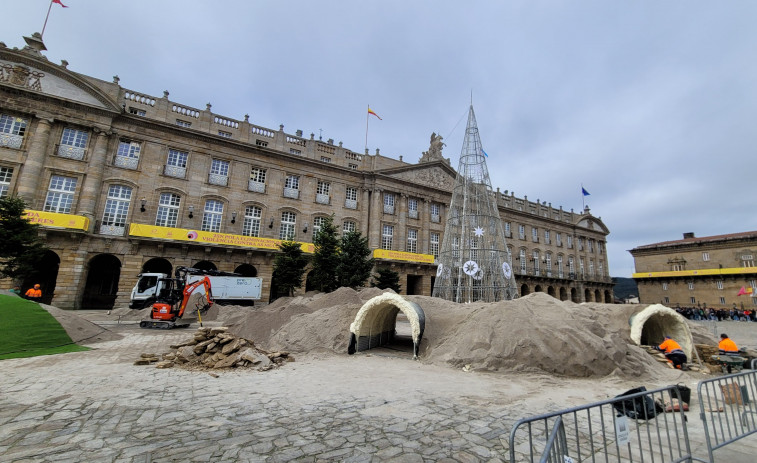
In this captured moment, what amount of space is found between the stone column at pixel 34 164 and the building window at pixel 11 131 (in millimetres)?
769

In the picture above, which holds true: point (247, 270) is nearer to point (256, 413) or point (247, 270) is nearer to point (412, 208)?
point (412, 208)

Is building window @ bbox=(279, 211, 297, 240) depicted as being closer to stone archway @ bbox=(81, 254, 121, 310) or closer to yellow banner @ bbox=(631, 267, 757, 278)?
stone archway @ bbox=(81, 254, 121, 310)

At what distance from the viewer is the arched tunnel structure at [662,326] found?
36.3ft

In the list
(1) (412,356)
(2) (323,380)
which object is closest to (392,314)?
(1) (412,356)

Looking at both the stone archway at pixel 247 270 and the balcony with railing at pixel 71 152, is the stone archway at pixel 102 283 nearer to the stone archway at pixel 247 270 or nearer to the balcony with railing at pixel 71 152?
the balcony with railing at pixel 71 152

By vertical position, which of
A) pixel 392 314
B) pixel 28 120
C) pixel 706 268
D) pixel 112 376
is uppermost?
pixel 28 120

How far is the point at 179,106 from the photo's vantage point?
26.1m

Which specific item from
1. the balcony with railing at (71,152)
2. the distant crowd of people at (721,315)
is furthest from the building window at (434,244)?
the distant crowd of people at (721,315)

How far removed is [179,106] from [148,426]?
27880mm

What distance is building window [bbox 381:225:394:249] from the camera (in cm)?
3247

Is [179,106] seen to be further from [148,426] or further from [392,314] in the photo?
[148,426]

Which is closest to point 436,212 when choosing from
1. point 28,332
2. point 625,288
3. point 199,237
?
point 199,237

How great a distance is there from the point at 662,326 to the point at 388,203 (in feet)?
78.9

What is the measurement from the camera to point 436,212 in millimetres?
36250
